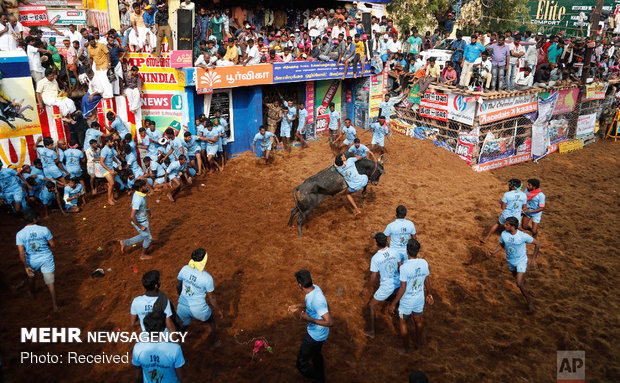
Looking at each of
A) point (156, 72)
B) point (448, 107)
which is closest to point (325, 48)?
point (448, 107)

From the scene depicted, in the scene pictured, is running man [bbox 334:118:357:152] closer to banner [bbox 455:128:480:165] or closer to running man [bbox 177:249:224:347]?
banner [bbox 455:128:480:165]

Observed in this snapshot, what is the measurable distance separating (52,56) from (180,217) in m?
6.58

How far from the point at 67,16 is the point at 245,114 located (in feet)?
22.2

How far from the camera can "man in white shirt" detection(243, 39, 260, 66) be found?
14398mm

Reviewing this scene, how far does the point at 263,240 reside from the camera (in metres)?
10.2

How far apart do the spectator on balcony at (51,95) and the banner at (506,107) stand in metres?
13.4

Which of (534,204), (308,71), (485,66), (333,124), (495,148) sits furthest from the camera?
(495,148)

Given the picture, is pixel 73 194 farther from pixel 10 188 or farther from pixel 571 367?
pixel 571 367

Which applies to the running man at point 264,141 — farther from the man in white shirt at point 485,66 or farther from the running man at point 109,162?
the man in white shirt at point 485,66

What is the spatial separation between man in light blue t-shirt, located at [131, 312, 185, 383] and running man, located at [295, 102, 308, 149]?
12410 mm

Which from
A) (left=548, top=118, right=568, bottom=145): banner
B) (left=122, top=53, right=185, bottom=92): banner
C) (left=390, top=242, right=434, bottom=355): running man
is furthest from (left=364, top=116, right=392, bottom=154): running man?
(left=548, top=118, right=568, bottom=145): banner

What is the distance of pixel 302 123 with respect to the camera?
16359 millimetres

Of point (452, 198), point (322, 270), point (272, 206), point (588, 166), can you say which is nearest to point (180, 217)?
point (272, 206)

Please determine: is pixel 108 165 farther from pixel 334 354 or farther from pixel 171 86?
pixel 334 354
